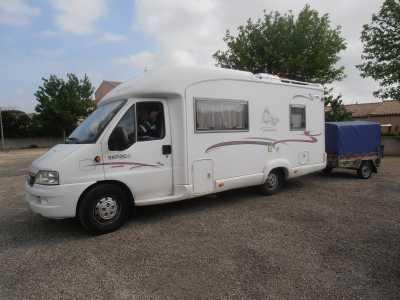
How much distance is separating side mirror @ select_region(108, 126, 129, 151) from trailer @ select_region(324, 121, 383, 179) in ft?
22.8

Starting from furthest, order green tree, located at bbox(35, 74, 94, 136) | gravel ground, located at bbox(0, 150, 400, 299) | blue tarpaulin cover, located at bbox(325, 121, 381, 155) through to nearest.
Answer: green tree, located at bbox(35, 74, 94, 136), blue tarpaulin cover, located at bbox(325, 121, 381, 155), gravel ground, located at bbox(0, 150, 400, 299)

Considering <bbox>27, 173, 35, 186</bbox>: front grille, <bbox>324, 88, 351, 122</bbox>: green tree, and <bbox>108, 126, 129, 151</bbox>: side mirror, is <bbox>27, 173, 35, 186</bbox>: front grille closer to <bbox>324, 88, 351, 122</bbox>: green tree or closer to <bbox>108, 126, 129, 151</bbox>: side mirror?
<bbox>108, 126, 129, 151</bbox>: side mirror

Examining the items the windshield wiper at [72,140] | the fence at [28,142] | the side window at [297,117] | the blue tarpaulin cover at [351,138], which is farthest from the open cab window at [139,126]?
the fence at [28,142]

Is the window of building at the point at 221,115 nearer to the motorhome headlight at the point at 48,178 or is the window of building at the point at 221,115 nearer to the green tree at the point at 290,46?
the motorhome headlight at the point at 48,178

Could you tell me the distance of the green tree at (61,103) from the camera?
31.4 m

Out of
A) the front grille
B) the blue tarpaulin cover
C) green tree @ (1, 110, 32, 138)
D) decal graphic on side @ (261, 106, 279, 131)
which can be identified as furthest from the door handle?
green tree @ (1, 110, 32, 138)

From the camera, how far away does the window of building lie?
5641 mm

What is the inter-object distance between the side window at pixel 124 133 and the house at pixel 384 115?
1257 inches

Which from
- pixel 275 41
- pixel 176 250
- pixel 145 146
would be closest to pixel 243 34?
pixel 275 41

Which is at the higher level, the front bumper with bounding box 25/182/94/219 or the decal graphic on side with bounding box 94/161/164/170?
the decal graphic on side with bounding box 94/161/164/170

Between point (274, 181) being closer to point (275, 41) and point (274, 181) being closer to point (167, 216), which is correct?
point (167, 216)

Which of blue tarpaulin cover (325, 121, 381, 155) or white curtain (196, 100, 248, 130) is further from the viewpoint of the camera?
blue tarpaulin cover (325, 121, 381, 155)

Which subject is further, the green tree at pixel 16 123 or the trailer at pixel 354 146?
the green tree at pixel 16 123

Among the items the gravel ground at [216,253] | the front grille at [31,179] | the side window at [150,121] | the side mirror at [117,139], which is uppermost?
the side window at [150,121]
